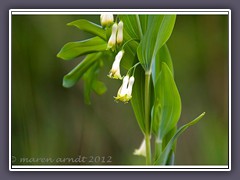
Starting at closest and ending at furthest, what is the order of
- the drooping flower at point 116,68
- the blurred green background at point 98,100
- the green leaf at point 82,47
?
the drooping flower at point 116,68 → the green leaf at point 82,47 → the blurred green background at point 98,100

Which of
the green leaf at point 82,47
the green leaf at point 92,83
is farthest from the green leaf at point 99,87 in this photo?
the green leaf at point 82,47

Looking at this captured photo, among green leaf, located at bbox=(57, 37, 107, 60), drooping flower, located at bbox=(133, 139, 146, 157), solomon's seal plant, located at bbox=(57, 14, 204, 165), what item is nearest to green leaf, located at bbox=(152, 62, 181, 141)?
solomon's seal plant, located at bbox=(57, 14, 204, 165)

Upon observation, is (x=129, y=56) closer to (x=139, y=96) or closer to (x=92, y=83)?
(x=139, y=96)

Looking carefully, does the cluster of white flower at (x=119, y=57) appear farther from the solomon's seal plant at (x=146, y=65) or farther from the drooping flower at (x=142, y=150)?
the drooping flower at (x=142, y=150)

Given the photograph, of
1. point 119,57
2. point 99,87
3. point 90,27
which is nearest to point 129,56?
point 119,57

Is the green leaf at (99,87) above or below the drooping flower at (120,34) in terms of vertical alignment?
below
